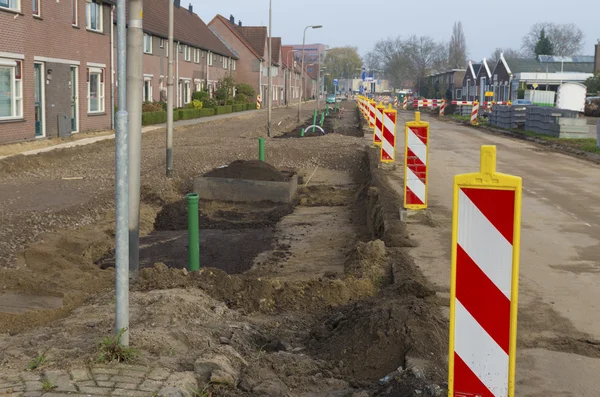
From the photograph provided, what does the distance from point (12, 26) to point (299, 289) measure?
1778 centimetres

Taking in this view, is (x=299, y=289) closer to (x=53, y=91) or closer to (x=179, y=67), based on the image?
(x=53, y=91)

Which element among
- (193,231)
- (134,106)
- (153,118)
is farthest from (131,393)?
(153,118)

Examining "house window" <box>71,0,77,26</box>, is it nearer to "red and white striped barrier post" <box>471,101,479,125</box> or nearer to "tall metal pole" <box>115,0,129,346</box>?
"tall metal pole" <box>115,0,129,346</box>

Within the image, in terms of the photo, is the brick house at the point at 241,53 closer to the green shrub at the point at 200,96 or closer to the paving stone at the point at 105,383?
the green shrub at the point at 200,96

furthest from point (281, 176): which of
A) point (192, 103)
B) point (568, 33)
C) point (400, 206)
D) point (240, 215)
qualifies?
point (568, 33)

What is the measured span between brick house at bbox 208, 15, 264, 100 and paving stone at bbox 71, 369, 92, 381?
69351mm

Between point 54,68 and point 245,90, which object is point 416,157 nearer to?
point 54,68

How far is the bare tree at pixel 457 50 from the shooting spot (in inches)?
4864

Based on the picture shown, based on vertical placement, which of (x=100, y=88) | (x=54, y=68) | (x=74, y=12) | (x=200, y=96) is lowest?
(x=200, y=96)

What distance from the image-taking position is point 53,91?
2470 centimetres

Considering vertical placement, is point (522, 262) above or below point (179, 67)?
below

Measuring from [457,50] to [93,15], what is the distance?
344ft

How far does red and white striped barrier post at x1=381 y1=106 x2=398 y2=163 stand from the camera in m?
15.7

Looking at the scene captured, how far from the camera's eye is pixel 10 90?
21.7 metres
